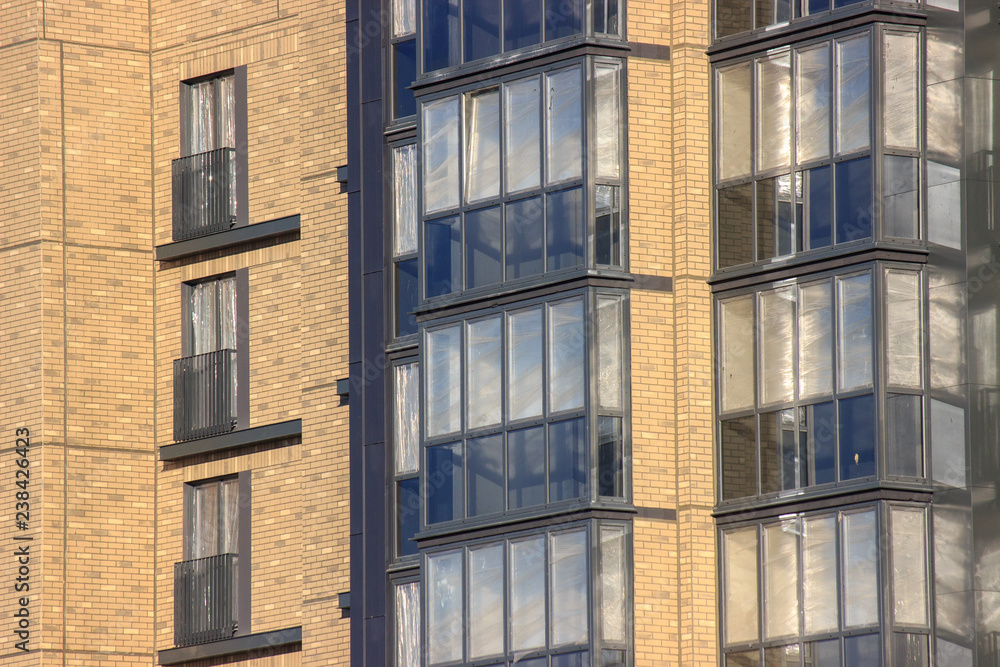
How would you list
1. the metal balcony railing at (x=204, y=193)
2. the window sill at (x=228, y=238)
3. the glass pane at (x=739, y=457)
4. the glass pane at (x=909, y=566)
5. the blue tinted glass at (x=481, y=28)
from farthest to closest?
the metal balcony railing at (x=204, y=193)
the window sill at (x=228, y=238)
the blue tinted glass at (x=481, y=28)
the glass pane at (x=739, y=457)
the glass pane at (x=909, y=566)

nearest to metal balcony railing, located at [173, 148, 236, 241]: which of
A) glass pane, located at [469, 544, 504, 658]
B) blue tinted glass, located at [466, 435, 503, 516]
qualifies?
blue tinted glass, located at [466, 435, 503, 516]

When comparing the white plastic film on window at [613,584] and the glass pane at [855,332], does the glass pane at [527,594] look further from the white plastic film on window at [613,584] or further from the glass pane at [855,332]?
the glass pane at [855,332]

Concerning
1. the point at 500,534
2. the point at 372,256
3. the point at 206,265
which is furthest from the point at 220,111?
the point at 500,534

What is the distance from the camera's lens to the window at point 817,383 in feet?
104

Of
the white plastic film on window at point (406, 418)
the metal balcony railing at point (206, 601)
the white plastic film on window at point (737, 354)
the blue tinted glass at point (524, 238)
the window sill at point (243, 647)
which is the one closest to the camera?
the white plastic film on window at point (737, 354)

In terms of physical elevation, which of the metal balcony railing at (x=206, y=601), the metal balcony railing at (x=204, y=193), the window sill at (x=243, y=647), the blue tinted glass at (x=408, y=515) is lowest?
the window sill at (x=243, y=647)

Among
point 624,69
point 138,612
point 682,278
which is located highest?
point 624,69

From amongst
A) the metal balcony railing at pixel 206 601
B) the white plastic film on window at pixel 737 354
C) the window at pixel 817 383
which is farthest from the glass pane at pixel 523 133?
the metal balcony railing at pixel 206 601

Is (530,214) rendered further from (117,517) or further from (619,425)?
(117,517)

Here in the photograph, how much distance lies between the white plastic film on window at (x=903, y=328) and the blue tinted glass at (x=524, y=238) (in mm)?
4405

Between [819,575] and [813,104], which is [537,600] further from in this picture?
[813,104]

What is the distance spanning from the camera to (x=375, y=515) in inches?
1410

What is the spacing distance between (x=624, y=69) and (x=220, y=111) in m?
8.72

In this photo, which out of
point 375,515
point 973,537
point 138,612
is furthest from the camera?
point 138,612
